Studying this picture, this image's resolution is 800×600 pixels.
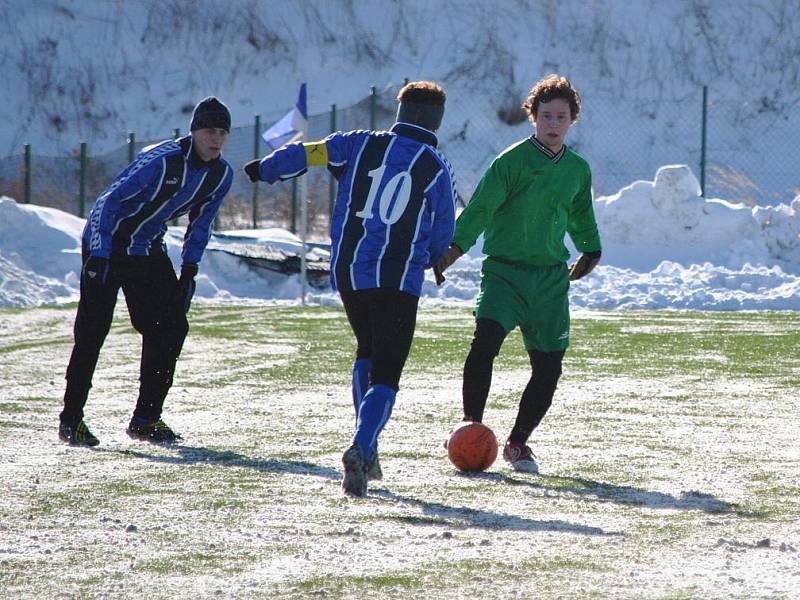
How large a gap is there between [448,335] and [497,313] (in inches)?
289

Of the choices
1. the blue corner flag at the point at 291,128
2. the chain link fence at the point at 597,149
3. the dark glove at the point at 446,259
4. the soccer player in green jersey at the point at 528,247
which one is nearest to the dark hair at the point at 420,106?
the dark glove at the point at 446,259

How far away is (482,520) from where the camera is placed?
5359 millimetres

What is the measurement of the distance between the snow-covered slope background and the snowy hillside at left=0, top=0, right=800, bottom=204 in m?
0.04

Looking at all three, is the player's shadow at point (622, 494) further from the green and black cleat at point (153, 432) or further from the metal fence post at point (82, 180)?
the metal fence post at point (82, 180)

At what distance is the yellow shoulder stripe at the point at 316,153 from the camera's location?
19.6 feet

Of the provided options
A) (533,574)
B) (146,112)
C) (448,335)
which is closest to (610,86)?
(146,112)

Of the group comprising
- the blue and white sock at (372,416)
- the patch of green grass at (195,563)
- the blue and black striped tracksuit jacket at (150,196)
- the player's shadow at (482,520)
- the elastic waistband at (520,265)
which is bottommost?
the patch of green grass at (195,563)

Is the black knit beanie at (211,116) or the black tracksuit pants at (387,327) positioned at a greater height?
the black knit beanie at (211,116)

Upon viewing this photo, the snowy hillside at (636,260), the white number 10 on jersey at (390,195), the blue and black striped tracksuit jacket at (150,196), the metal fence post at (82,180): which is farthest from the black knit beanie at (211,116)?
the metal fence post at (82,180)

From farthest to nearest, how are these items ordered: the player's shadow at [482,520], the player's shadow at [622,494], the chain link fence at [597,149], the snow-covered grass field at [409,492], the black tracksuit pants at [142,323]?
the chain link fence at [597,149], the black tracksuit pants at [142,323], the player's shadow at [622,494], the player's shadow at [482,520], the snow-covered grass field at [409,492]

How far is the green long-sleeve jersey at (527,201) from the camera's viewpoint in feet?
22.2

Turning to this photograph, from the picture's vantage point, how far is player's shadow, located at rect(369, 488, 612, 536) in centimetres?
521

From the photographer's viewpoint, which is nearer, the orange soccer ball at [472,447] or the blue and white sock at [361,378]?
the blue and white sock at [361,378]

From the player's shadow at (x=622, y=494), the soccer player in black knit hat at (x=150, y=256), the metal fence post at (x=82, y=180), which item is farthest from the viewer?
the metal fence post at (x=82, y=180)
